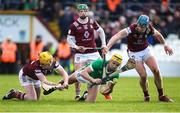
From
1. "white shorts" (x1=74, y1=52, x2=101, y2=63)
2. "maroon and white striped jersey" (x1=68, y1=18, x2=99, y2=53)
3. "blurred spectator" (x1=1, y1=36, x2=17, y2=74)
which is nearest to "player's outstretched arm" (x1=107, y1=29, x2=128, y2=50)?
"maroon and white striped jersey" (x1=68, y1=18, x2=99, y2=53)

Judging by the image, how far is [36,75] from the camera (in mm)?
20312

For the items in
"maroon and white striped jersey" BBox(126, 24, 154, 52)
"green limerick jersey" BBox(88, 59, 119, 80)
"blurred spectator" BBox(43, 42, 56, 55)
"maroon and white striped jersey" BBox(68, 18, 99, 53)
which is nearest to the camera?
"green limerick jersey" BBox(88, 59, 119, 80)

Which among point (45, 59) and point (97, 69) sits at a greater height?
point (45, 59)

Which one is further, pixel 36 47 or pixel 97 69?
pixel 36 47

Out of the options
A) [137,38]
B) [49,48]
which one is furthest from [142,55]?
[49,48]

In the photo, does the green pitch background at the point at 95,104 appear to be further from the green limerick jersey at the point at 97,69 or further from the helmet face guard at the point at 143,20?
the helmet face guard at the point at 143,20

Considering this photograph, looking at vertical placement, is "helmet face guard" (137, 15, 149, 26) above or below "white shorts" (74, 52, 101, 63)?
above

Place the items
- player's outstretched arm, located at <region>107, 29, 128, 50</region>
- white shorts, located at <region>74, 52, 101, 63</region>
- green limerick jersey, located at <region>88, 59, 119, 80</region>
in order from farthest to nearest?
white shorts, located at <region>74, 52, 101, 63</region> → player's outstretched arm, located at <region>107, 29, 128, 50</region> → green limerick jersey, located at <region>88, 59, 119, 80</region>

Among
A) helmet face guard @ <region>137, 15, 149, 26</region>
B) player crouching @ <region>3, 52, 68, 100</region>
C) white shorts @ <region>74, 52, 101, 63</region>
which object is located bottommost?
player crouching @ <region>3, 52, 68, 100</region>

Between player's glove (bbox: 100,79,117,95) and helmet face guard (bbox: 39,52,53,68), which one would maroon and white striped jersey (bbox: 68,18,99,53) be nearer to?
player's glove (bbox: 100,79,117,95)

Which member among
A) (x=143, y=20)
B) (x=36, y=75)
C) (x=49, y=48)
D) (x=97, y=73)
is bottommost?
(x=49, y=48)

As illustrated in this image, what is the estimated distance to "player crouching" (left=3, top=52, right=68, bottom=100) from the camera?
65.5 ft

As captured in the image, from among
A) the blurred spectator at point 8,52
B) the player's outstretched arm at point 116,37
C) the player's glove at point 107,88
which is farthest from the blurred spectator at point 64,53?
the player's outstretched arm at point 116,37

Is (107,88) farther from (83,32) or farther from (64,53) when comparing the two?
(64,53)
